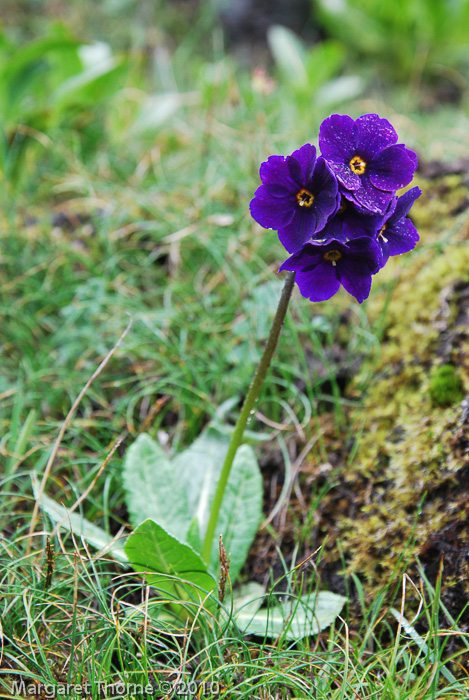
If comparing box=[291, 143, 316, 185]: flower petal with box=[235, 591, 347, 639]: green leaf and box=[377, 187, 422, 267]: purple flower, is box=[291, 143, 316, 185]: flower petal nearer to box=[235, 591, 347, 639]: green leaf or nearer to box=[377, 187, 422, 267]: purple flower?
box=[377, 187, 422, 267]: purple flower

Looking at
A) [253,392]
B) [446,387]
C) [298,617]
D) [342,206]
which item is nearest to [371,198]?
[342,206]

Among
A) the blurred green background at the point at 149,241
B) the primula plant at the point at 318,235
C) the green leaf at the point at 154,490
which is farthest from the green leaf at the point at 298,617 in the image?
the blurred green background at the point at 149,241

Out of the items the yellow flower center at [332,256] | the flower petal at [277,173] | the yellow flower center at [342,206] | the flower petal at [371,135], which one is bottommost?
the yellow flower center at [332,256]

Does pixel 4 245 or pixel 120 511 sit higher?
pixel 4 245

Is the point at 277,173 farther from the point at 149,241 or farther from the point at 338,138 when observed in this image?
the point at 149,241

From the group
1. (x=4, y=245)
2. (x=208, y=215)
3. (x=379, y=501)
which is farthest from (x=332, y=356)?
(x=4, y=245)

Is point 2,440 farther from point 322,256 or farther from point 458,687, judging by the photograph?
point 458,687

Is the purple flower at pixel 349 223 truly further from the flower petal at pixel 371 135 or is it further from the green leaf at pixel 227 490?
the green leaf at pixel 227 490
